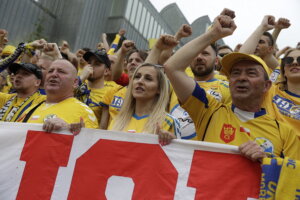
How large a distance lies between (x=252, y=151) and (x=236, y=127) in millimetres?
419

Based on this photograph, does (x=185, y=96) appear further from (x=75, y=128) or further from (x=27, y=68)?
(x=27, y=68)

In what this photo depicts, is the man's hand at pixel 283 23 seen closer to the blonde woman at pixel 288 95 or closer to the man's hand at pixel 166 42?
the blonde woman at pixel 288 95

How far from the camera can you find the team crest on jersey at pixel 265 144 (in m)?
2.48

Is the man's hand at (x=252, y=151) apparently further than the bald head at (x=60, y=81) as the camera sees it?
No

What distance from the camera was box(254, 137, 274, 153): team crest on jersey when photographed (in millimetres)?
2483

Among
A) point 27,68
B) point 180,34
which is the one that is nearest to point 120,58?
point 27,68

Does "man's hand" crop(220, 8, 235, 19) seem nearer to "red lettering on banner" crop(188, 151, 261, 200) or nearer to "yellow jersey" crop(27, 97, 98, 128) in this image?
"red lettering on banner" crop(188, 151, 261, 200)

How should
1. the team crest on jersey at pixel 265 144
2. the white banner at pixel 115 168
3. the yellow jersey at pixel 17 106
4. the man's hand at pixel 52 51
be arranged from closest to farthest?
the white banner at pixel 115 168 → the team crest on jersey at pixel 265 144 → the yellow jersey at pixel 17 106 → the man's hand at pixel 52 51

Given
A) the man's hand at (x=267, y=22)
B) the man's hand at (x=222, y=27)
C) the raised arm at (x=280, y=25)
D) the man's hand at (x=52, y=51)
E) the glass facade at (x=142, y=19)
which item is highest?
the glass facade at (x=142, y=19)

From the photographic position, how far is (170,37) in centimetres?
377

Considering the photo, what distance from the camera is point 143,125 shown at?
9.82ft

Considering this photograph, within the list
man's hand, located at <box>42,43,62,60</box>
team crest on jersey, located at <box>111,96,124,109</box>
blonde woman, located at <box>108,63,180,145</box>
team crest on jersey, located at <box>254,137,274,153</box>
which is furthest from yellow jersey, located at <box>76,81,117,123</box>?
team crest on jersey, located at <box>254,137,274,153</box>

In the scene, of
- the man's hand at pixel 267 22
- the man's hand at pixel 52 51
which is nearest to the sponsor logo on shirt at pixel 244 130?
the man's hand at pixel 267 22

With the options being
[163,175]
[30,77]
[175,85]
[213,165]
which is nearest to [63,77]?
[30,77]
